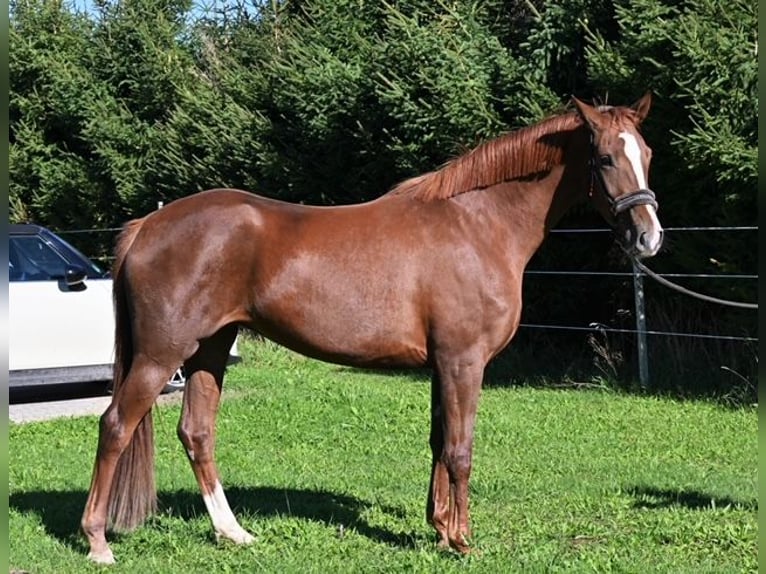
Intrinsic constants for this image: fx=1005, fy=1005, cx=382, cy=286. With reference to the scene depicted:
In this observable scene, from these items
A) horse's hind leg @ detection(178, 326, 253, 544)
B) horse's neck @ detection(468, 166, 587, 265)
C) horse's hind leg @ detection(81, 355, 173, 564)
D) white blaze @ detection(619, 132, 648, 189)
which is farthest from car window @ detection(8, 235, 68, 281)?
white blaze @ detection(619, 132, 648, 189)

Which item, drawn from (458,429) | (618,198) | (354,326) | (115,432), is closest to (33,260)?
(115,432)

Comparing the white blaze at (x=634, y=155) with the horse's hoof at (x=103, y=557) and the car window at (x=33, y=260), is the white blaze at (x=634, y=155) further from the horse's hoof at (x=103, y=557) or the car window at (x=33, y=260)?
the car window at (x=33, y=260)

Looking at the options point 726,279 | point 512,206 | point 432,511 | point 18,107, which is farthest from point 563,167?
point 18,107

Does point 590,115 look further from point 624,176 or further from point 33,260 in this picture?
point 33,260

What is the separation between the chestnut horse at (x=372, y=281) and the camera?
4.88 metres

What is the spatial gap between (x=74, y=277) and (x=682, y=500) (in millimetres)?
6471

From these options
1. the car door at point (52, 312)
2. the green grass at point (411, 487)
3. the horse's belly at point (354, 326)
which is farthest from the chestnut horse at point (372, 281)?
the car door at point (52, 312)

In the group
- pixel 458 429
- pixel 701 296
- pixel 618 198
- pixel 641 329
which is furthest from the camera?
pixel 641 329

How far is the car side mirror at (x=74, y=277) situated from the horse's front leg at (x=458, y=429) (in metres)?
6.00

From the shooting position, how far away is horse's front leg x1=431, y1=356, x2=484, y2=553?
4.85 meters

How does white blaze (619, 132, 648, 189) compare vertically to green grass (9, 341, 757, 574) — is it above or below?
above

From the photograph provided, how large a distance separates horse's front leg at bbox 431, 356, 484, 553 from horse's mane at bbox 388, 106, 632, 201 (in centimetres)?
93

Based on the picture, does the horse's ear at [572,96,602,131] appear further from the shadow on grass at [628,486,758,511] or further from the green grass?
the shadow on grass at [628,486,758,511]

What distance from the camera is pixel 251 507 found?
5.83 metres
